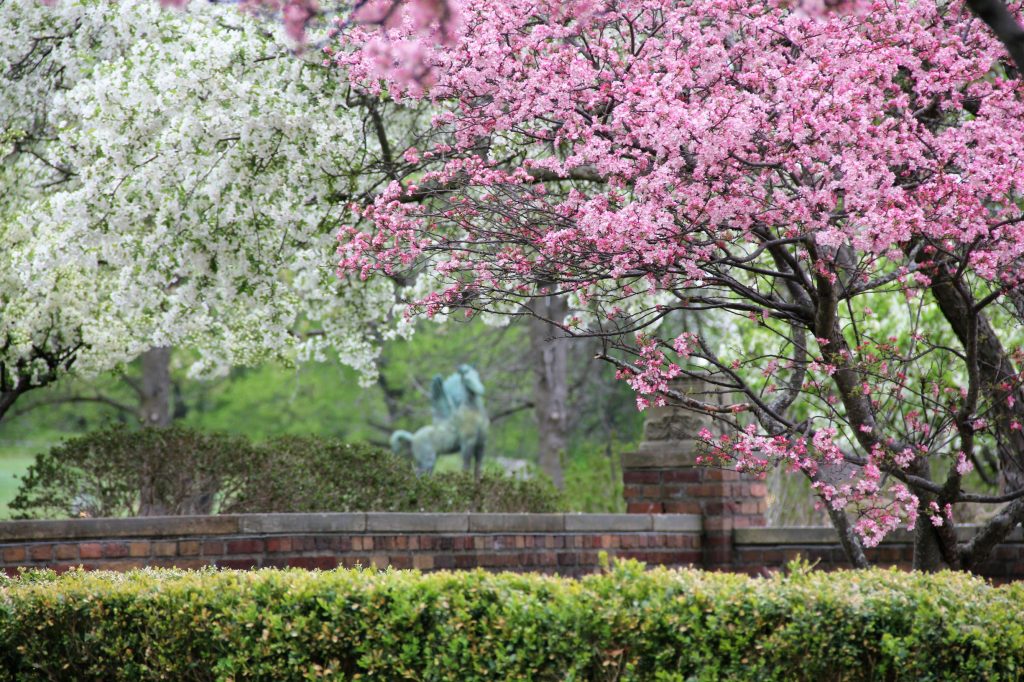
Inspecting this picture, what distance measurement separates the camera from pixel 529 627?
17.9 ft

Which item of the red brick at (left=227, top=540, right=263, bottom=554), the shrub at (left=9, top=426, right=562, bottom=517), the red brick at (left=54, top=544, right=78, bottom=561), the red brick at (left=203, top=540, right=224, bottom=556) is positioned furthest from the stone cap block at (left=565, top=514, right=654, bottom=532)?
the red brick at (left=54, top=544, right=78, bottom=561)

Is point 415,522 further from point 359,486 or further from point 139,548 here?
point 359,486

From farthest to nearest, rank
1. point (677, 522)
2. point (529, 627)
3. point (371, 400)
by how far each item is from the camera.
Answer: point (371, 400) < point (677, 522) < point (529, 627)

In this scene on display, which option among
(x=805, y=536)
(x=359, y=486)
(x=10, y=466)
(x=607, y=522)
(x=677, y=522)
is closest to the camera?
(x=607, y=522)

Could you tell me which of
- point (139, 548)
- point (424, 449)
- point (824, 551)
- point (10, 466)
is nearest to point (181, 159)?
point (139, 548)

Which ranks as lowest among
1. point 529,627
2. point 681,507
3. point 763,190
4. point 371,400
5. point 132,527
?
point 529,627

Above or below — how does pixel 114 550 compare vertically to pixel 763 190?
below

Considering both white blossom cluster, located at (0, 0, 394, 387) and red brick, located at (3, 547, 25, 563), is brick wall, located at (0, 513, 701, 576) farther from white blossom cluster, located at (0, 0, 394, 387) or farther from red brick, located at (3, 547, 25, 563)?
white blossom cluster, located at (0, 0, 394, 387)

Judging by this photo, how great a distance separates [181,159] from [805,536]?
5847 millimetres

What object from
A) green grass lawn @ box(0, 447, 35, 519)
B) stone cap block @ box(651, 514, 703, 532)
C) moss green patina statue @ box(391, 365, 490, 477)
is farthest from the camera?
green grass lawn @ box(0, 447, 35, 519)

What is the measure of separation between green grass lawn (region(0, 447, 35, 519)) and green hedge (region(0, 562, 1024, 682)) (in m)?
35.3

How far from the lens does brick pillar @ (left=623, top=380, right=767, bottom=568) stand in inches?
428

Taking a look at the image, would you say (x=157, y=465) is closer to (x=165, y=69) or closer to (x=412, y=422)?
(x=165, y=69)

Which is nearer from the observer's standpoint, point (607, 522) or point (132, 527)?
point (132, 527)
